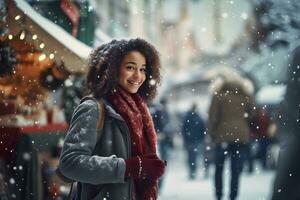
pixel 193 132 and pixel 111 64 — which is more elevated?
pixel 193 132

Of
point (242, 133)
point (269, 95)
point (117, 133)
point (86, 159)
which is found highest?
point (269, 95)

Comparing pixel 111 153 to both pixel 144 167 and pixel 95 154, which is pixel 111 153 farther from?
pixel 144 167

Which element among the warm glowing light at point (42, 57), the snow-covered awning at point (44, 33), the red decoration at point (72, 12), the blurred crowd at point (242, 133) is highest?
the red decoration at point (72, 12)

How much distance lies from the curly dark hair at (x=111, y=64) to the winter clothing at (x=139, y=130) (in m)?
0.08

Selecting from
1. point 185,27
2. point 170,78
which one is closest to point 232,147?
point 170,78

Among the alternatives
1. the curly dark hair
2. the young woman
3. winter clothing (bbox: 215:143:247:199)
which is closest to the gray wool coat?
the young woman

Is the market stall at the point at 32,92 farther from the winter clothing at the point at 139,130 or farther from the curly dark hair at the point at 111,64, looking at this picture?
the winter clothing at the point at 139,130

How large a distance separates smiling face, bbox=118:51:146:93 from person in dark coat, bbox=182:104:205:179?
1553mm

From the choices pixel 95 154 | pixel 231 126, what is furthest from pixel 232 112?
pixel 95 154

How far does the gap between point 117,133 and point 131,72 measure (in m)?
0.40

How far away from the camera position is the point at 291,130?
Result: 4.03 meters

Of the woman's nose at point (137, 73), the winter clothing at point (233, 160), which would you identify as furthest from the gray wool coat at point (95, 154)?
the winter clothing at point (233, 160)

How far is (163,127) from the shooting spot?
464 centimetres

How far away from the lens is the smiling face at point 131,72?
113 inches
